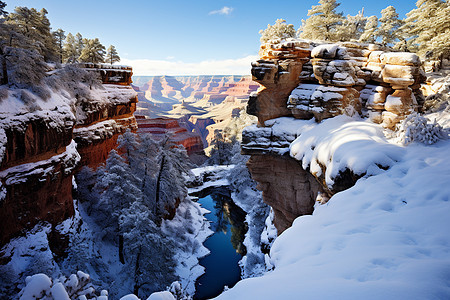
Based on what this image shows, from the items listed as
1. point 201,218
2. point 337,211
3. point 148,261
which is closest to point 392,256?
point 337,211

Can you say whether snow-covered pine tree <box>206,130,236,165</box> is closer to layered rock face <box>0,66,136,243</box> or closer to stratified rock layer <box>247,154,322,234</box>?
stratified rock layer <box>247,154,322,234</box>

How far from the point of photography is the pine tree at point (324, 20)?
73.2 ft

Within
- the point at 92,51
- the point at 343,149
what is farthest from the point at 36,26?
the point at 343,149

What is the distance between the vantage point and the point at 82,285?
11.4 ft

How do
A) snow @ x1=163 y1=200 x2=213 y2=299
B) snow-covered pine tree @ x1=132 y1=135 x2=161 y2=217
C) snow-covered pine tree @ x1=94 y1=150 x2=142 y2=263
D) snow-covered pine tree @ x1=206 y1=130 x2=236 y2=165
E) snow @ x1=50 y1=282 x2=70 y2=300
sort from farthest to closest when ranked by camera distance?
snow-covered pine tree @ x1=206 y1=130 x2=236 y2=165 < snow @ x1=163 y1=200 x2=213 y2=299 < snow-covered pine tree @ x1=132 y1=135 x2=161 y2=217 < snow-covered pine tree @ x1=94 y1=150 x2=142 y2=263 < snow @ x1=50 y1=282 x2=70 y2=300

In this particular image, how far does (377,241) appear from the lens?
366 cm

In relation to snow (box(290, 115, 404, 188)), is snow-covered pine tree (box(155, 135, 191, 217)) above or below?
below

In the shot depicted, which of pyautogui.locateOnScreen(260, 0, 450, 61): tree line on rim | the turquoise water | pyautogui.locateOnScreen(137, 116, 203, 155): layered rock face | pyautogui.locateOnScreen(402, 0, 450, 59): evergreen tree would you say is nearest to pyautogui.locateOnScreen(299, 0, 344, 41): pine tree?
pyautogui.locateOnScreen(260, 0, 450, 61): tree line on rim

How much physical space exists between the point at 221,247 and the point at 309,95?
1747cm

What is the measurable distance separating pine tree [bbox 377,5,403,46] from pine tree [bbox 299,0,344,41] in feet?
19.2

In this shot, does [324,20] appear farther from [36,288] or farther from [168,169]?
[36,288]

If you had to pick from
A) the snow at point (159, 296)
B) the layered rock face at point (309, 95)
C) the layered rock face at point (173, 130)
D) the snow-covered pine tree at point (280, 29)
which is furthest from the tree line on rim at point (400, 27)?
the layered rock face at point (173, 130)

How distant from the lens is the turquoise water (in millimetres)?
17766

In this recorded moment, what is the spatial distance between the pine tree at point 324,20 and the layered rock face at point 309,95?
12328mm
